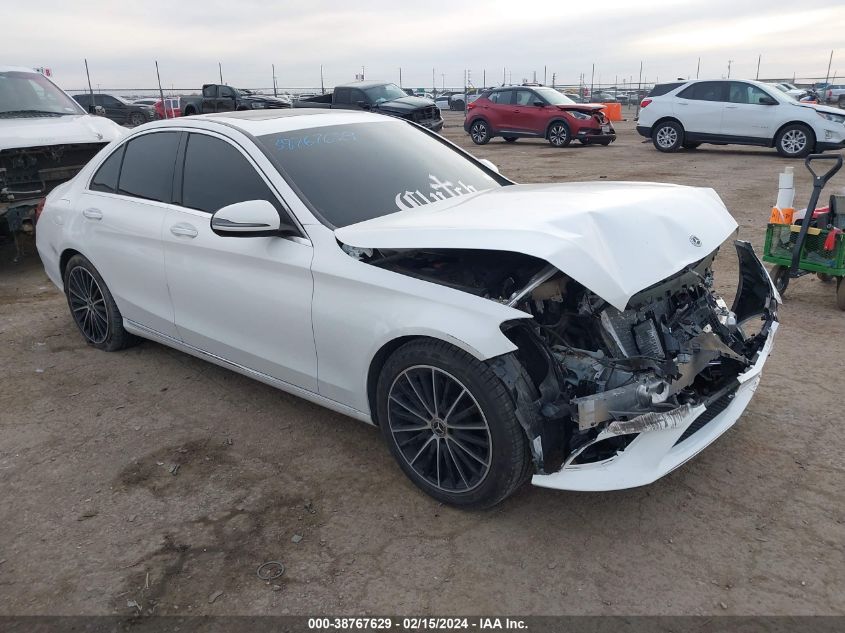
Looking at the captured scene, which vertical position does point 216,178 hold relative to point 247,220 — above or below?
above

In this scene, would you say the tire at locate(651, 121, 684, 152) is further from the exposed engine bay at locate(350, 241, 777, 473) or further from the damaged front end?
the damaged front end

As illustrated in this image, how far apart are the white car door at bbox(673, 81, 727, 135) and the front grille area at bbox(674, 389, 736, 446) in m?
14.1

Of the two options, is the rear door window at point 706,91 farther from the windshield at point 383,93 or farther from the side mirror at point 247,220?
the side mirror at point 247,220

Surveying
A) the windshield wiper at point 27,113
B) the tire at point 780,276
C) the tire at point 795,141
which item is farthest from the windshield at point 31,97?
the tire at point 795,141

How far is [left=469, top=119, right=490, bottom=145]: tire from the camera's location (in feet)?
64.6

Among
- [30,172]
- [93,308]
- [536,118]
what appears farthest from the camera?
[536,118]

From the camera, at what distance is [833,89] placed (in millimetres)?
39750

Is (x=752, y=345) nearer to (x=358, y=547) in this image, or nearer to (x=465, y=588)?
(x=465, y=588)

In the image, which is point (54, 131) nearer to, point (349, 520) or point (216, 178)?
point (216, 178)

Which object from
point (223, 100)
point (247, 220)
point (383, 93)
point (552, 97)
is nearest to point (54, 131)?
point (247, 220)

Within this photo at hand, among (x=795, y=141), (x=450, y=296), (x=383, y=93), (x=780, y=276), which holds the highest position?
(x=383, y=93)

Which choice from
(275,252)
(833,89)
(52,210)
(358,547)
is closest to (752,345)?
(358,547)

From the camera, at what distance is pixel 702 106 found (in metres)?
15.6

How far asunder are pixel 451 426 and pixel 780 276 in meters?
3.99
